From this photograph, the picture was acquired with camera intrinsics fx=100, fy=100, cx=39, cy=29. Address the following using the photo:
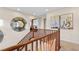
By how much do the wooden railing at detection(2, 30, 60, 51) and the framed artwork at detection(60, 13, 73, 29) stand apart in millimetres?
150

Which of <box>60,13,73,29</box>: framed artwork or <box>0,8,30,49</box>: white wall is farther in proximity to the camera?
<box>60,13,73,29</box>: framed artwork

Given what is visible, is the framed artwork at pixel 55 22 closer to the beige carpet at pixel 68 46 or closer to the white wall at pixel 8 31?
the beige carpet at pixel 68 46

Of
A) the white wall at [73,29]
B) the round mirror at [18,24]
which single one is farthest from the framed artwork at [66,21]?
the round mirror at [18,24]

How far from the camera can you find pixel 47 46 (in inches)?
67.6

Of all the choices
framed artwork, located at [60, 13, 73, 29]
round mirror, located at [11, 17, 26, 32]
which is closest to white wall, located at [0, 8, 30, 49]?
round mirror, located at [11, 17, 26, 32]

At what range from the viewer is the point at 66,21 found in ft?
5.69

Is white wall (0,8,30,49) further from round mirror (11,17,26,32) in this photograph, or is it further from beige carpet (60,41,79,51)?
beige carpet (60,41,79,51)

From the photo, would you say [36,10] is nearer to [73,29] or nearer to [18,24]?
[18,24]

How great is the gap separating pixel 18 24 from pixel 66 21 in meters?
0.83

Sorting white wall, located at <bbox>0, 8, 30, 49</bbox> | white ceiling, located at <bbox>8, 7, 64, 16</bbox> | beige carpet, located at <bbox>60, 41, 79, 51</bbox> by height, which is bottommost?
beige carpet, located at <bbox>60, 41, 79, 51</bbox>

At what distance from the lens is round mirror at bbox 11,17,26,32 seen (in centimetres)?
165

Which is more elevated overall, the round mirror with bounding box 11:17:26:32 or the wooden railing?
the round mirror with bounding box 11:17:26:32

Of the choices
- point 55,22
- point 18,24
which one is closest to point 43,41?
point 55,22
